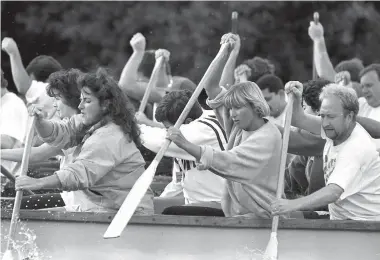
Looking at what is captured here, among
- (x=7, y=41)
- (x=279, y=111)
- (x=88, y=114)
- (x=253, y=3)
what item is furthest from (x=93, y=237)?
(x=253, y=3)

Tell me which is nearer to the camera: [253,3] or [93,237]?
[93,237]

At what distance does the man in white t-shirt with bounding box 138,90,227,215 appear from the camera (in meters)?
6.92

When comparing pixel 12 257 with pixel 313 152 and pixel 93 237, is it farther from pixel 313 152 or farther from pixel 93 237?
pixel 313 152

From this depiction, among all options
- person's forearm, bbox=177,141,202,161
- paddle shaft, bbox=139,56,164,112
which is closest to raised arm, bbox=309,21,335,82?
paddle shaft, bbox=139,56,164,112

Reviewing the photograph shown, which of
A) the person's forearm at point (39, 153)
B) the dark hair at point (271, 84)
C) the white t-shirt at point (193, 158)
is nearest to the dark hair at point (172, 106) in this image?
the white t-shirt at point (193, 158)

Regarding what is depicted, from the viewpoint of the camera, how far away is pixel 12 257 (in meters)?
6.64

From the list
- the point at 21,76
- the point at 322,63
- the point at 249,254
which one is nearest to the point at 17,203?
the point at 249,254

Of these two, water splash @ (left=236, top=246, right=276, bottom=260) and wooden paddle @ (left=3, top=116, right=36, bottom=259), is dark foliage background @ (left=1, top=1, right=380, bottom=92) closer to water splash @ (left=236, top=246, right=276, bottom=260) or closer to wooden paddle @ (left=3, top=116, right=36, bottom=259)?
wooden paddle @ (left=3, top=116, right=36, bottom=259)

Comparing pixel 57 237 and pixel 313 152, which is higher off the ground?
pixel 313 152

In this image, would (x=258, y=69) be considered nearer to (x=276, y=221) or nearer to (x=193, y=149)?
(x=276, y=221)

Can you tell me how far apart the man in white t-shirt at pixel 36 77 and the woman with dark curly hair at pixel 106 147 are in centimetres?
249

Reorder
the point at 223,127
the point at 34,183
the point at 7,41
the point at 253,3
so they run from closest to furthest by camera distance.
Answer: the point at 34,183, the point at 223,127, the point at 7,41, the point at 253,3

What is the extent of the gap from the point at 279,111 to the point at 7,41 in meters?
2.57

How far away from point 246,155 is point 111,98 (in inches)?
32.1
